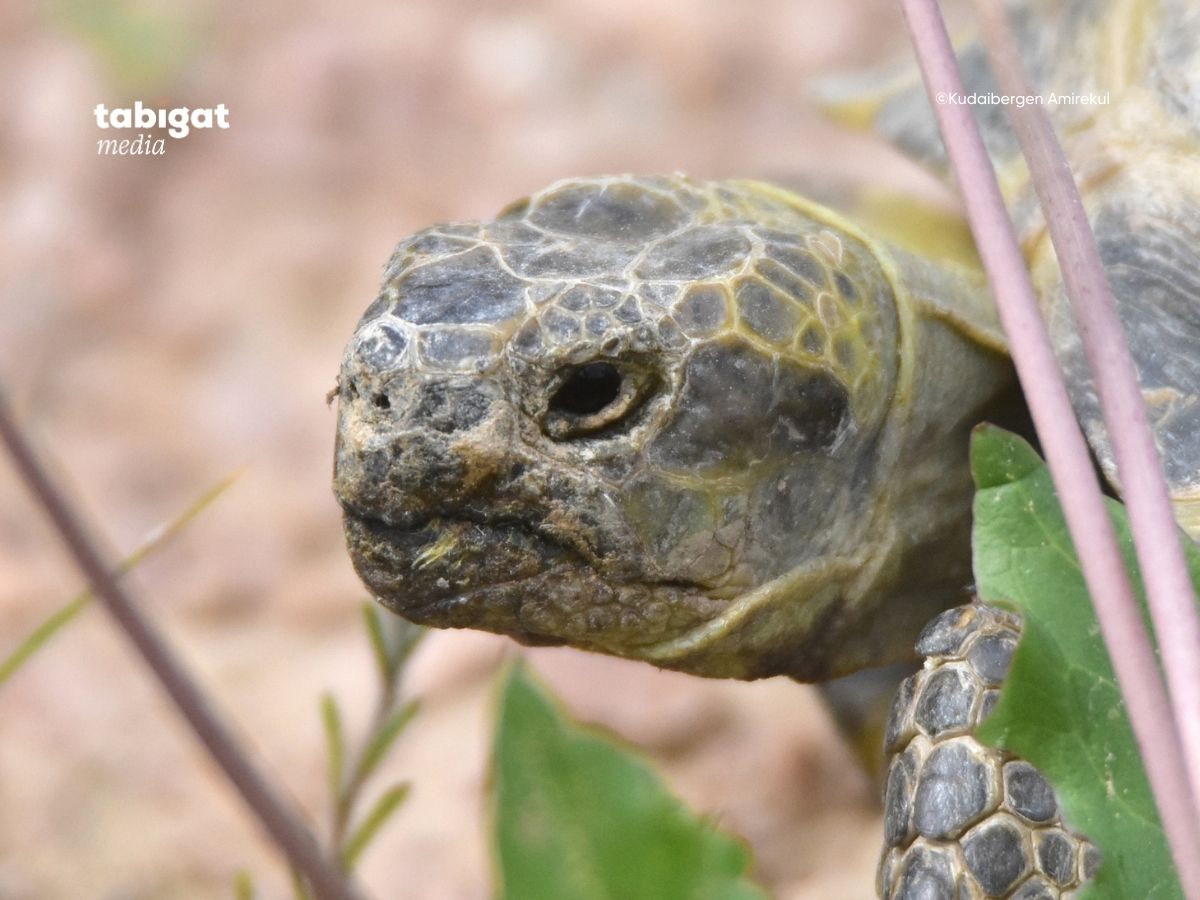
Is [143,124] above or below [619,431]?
below

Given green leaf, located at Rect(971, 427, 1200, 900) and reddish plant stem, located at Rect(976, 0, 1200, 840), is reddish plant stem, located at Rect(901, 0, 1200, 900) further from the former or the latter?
green leaf, located at Rect(971, 427, 1200, 900)

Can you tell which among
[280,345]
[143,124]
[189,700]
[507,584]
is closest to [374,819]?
[507,584]

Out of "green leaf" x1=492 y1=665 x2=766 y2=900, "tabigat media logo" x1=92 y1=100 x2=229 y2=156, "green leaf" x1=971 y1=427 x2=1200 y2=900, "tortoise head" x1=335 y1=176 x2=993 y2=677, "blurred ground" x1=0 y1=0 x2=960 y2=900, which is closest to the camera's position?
"green leaf" x1=492 y1=665 x2=766 y2=900

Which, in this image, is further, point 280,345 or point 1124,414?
point 280,345

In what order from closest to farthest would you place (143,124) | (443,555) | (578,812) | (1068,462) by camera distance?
(578,812) → (1068,462) → (443,555) → (143,124)

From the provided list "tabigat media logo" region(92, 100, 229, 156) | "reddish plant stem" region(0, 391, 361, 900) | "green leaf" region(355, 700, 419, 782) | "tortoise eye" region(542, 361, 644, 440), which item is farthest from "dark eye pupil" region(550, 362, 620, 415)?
"tabigat media logo" region(92, 100, 229, 156)

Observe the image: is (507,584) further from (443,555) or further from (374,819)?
(374,819)

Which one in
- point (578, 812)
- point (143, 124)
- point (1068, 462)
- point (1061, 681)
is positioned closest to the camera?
point (578, 812)

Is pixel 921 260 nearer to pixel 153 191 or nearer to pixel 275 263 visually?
pixel 275 263
